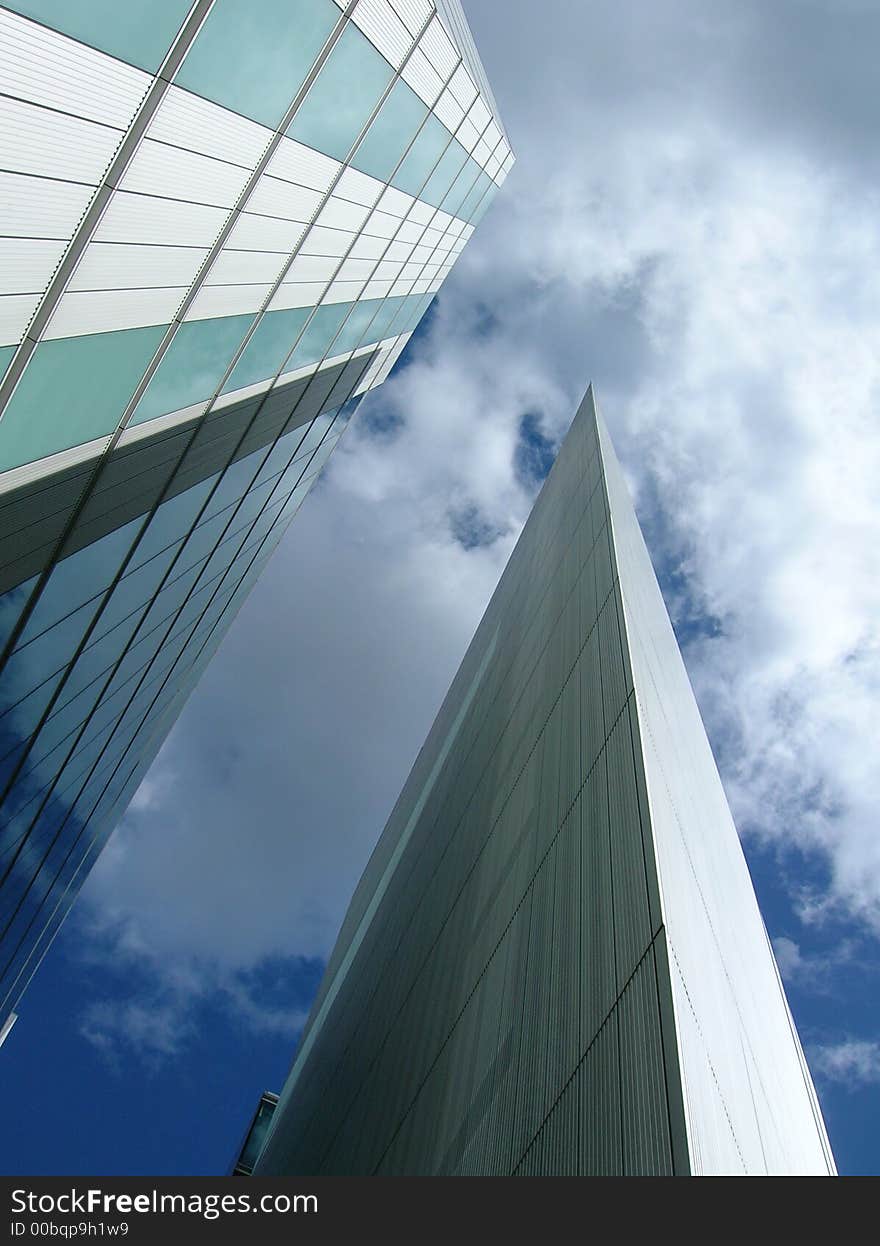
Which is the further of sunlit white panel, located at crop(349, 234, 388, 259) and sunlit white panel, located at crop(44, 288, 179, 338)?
sunlit white panel, located at crop(349, 234, 388, 259)

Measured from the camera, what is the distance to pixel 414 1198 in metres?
5.82

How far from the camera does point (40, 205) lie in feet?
21.2

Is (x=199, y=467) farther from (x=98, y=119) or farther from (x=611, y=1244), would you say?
(x=611, y=1244)

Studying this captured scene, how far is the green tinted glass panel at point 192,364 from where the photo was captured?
10984 millimetres

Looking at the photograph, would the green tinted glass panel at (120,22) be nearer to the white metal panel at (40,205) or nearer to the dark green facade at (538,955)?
the white metal panel at (40,205)

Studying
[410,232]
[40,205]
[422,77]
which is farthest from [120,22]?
[410,232]

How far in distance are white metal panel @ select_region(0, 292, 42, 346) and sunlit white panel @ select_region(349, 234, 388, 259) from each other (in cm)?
1056

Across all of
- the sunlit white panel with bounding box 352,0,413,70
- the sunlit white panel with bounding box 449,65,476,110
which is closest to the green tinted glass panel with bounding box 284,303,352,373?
the sunlit white panel with bounding box 352,0,413,70

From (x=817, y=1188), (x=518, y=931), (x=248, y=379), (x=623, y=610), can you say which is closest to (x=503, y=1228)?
(x=817, y=1188)

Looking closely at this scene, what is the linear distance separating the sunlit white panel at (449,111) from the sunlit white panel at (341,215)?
136 inches

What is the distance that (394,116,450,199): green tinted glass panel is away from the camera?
16375 mm

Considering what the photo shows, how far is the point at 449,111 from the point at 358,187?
17.7ft

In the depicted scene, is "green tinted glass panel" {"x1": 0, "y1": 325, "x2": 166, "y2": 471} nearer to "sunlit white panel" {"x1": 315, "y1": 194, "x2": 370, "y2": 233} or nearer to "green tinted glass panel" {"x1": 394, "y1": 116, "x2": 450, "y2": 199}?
"sunlit white panel" {"x1": 315, "y1": 194, "x2": 370, "y2": 233}

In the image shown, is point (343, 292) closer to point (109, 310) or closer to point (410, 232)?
point (410, 232)
